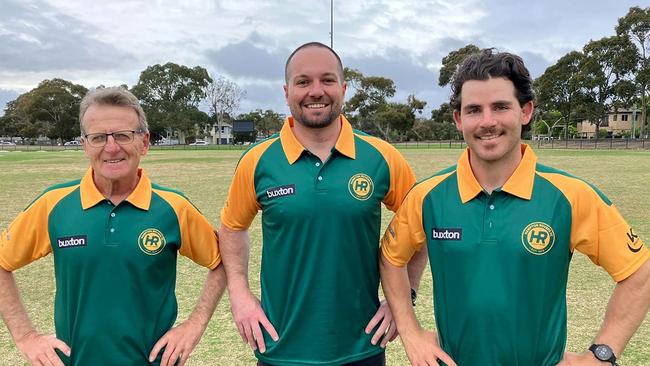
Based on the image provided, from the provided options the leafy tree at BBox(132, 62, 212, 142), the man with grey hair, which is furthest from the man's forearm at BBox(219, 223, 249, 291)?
the leafy tree at BBox(132, 62, 212, 142)

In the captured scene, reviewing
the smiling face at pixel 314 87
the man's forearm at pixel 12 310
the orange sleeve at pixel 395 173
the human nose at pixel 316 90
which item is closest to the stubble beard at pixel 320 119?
the smiling face at pixel 314 87

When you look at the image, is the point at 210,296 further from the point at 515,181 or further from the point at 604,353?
the point at 604,353

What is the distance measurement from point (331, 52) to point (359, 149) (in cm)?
57

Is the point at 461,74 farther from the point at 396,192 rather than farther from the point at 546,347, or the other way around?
the point at 546,347

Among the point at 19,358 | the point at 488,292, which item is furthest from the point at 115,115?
the point at 19,358

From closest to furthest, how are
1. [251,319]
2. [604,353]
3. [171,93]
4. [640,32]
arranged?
[604,353]
[251,319]
[640,32]
[171,93]

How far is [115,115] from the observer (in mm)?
2635

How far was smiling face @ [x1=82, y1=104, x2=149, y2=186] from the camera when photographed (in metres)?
2.61

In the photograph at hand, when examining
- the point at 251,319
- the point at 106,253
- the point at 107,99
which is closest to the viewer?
the point at 106,253

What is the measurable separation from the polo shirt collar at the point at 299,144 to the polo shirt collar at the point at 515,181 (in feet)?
2.10

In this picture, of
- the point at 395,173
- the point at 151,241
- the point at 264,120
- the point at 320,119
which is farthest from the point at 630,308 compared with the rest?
the point at 264,120

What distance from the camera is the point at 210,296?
2.93 m

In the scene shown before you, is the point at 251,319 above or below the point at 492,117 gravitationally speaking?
below

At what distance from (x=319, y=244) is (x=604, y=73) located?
6964 centimetres
